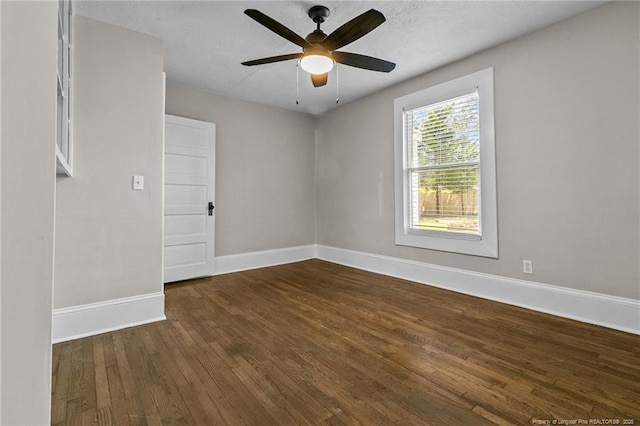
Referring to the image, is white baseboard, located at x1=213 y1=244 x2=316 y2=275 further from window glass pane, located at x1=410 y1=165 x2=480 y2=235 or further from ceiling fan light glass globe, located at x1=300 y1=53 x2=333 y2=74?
ceiling fan light glass globe, located at x1=300 y1=53 x2=333 y2=74

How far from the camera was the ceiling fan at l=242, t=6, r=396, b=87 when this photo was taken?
84.4 inches

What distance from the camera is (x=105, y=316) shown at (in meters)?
2.51

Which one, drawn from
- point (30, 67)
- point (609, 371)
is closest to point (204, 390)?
point (30, 67)

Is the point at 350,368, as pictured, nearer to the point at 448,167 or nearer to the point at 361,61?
the point at 361,61

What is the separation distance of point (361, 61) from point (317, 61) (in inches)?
15.8

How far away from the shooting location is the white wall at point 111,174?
8.00 ft

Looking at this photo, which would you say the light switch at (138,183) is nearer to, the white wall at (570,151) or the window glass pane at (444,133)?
the window glass pane at (444,133)

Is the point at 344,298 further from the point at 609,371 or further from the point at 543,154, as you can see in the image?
the point at 543,154

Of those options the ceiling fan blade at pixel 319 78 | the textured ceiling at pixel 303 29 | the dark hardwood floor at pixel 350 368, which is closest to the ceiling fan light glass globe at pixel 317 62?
the ceiling fan blade at pixel 319 78

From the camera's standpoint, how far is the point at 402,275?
13.4 feet

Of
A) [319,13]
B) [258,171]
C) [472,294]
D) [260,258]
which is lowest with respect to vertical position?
[472,294]

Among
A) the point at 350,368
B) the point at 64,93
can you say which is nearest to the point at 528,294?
the point at 350,368

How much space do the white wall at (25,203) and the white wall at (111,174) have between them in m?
2.53

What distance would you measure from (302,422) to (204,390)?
0.63m
